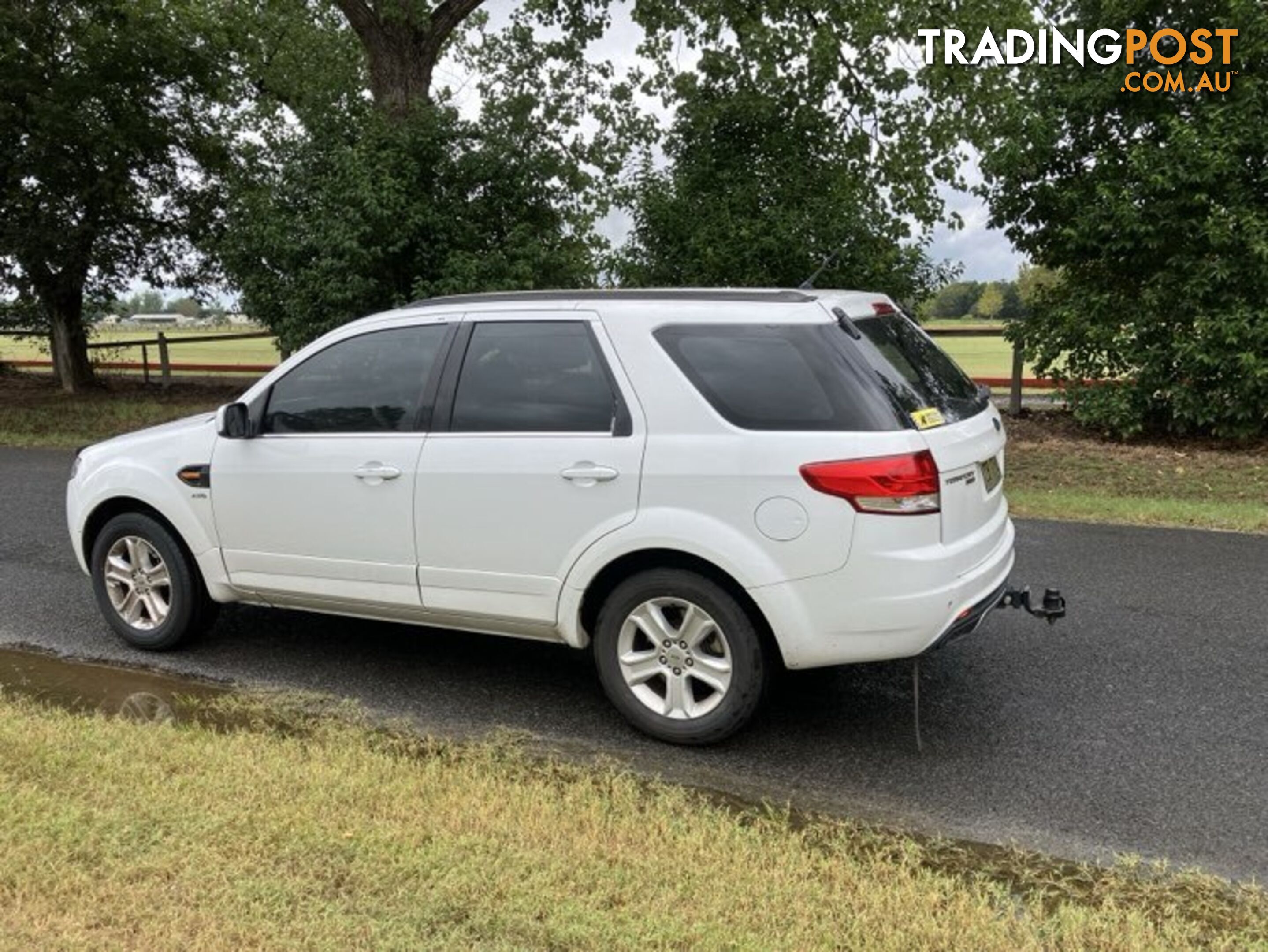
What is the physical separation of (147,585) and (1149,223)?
1059cm

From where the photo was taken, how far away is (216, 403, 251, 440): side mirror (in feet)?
16.4

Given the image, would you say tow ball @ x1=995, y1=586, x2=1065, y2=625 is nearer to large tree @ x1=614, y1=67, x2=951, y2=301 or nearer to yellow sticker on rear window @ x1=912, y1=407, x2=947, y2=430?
yellow sticker on rear window @ x1=912, y1=407, x2=947, y2=430

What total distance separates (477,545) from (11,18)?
14.8 meters

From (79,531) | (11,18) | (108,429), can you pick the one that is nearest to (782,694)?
(79,531)

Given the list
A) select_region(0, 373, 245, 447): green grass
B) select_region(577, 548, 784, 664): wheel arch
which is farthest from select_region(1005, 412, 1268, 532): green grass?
select_region(0, 373, 245, 447): green grass

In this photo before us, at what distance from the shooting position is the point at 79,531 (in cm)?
557

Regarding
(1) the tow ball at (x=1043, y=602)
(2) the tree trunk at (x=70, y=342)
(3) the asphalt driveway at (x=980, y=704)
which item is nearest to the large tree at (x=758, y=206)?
(3) the asphalt driveway at (x=980, y=704)

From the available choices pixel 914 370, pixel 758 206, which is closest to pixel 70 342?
pixel 758 206

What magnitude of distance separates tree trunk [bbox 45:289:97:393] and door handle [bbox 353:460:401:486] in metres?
16.8

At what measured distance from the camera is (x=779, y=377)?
4.04m

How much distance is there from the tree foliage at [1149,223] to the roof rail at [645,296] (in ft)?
27.9

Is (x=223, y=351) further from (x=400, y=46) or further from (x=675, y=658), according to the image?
(x=675, y=658)

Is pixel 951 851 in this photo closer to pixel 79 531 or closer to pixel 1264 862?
pixel 1264 862

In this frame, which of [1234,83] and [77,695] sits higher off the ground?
[1234,83]
